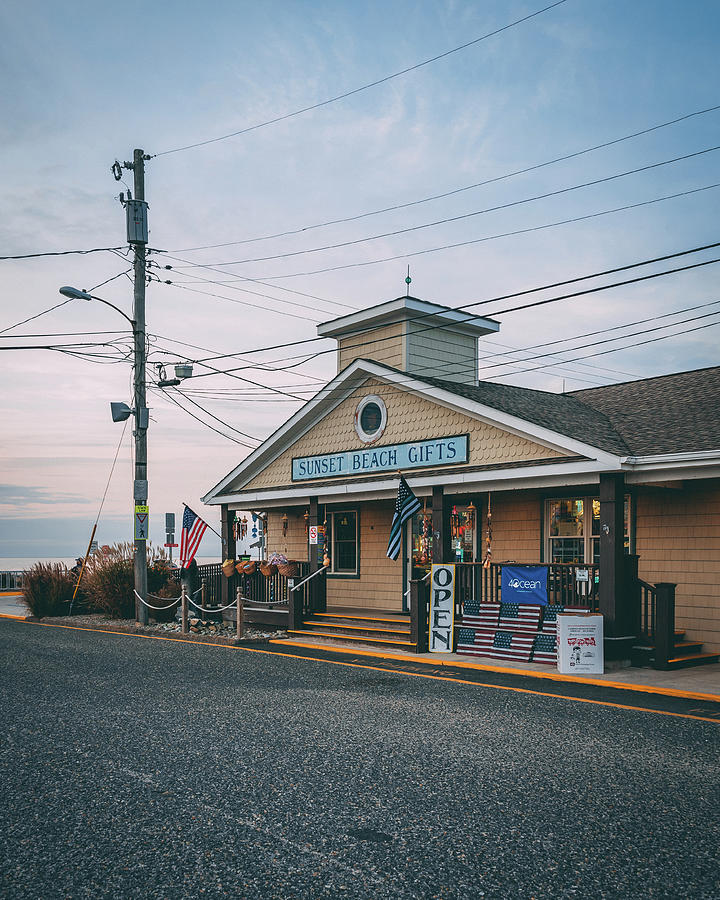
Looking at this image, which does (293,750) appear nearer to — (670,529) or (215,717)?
(215,717)

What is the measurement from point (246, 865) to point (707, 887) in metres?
2.65

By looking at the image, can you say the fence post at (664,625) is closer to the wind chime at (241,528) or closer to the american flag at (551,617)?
the american flag at (551,617)

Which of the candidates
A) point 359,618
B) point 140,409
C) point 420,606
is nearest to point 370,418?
point 359,618

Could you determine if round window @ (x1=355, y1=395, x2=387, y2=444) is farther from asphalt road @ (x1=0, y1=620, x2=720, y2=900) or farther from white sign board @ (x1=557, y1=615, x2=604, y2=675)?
asphalt road @ (x1=0, y1=620, x2=720, y2=900)

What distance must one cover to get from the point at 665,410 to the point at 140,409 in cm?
1250

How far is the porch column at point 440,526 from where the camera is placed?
16.7 meters

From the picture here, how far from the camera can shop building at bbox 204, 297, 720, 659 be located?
14.5 metres

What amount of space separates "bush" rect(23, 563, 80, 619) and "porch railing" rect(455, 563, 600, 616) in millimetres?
13029

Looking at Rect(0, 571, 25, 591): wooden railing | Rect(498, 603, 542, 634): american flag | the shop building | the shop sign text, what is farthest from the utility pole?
Rect(0, 571, 25, 591): wooden railing

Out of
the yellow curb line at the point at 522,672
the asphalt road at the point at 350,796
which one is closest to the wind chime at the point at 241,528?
the yellow curb line at the point at 522,672

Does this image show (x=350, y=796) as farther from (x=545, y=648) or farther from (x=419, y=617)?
(x=419, y=617)

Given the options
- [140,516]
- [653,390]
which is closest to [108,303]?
[140,516]

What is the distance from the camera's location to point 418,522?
67.1ft

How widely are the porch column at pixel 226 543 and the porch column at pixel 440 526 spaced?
6.78 metres
